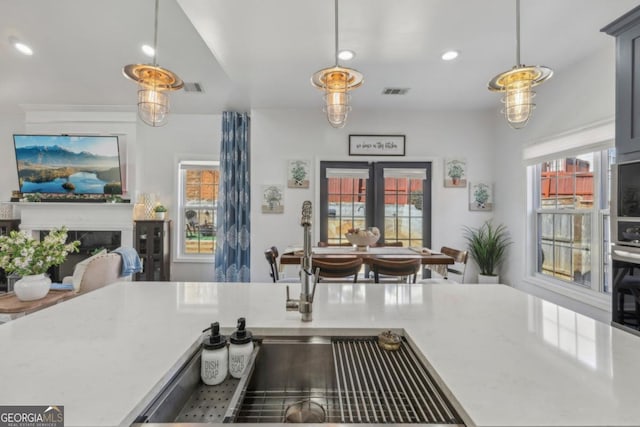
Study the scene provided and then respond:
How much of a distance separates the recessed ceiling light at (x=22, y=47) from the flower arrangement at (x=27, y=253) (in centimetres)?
265

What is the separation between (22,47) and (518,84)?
542 centimetres

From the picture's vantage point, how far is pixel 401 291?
142cm

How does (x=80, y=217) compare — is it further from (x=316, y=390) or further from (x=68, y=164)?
(x=316, y=390)

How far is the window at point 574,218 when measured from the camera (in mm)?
2785

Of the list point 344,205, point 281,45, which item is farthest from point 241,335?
point 344,205

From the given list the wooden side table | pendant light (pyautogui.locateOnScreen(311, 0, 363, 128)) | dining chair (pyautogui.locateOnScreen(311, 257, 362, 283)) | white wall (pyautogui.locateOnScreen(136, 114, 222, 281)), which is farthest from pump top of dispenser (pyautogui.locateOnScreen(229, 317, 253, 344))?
white wall (pyautogui.locateOnScreen(136, 114, 222, 281))

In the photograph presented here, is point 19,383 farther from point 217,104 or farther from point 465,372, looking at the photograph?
point 217,104

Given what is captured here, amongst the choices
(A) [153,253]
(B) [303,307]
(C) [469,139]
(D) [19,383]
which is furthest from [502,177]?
(A) [153,253]

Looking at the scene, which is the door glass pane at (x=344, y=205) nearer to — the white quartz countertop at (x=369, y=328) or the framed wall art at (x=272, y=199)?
the framed wall art at (x=272, y=199)

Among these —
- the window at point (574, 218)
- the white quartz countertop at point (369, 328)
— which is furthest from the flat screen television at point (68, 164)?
the window at point (574, 218)

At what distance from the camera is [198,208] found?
4.98 metres

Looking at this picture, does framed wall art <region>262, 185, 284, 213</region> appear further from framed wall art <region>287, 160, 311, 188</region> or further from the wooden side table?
the wooden side table

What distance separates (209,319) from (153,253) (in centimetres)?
413

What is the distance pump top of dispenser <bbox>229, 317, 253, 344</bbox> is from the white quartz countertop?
0.09m
